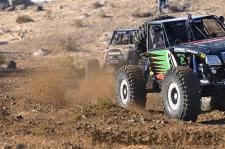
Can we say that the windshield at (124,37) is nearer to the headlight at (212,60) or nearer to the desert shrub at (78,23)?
the headlight at (212,60)

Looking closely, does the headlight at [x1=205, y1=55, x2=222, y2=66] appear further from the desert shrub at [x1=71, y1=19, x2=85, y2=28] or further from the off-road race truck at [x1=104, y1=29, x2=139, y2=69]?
the desert shrub at [x1=71, y1=19, x2=85, y2=28]

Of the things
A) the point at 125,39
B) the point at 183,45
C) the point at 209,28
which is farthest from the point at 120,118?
the point at 125,39

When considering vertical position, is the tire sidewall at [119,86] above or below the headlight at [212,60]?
below

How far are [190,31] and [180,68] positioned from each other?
152 centimetres

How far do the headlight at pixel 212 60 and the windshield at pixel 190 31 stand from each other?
4.31 ft

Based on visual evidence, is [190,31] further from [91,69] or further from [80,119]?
[91,69]


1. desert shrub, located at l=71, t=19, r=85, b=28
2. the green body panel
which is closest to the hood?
the green body panel

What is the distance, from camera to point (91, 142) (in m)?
8.66

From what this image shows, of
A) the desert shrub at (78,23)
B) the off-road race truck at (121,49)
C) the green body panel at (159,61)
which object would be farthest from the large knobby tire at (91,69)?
the desert shrub at (78,23)

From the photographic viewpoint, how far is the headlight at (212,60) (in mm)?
10562

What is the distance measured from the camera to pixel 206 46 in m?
10.9

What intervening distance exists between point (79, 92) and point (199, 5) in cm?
2798

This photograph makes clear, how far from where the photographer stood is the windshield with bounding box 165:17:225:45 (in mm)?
11961

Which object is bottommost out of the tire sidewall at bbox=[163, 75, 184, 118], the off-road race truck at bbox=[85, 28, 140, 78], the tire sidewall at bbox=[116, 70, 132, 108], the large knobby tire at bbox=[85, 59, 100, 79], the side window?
the large knobby tire at bbox=[85, 59, 100, 79]
